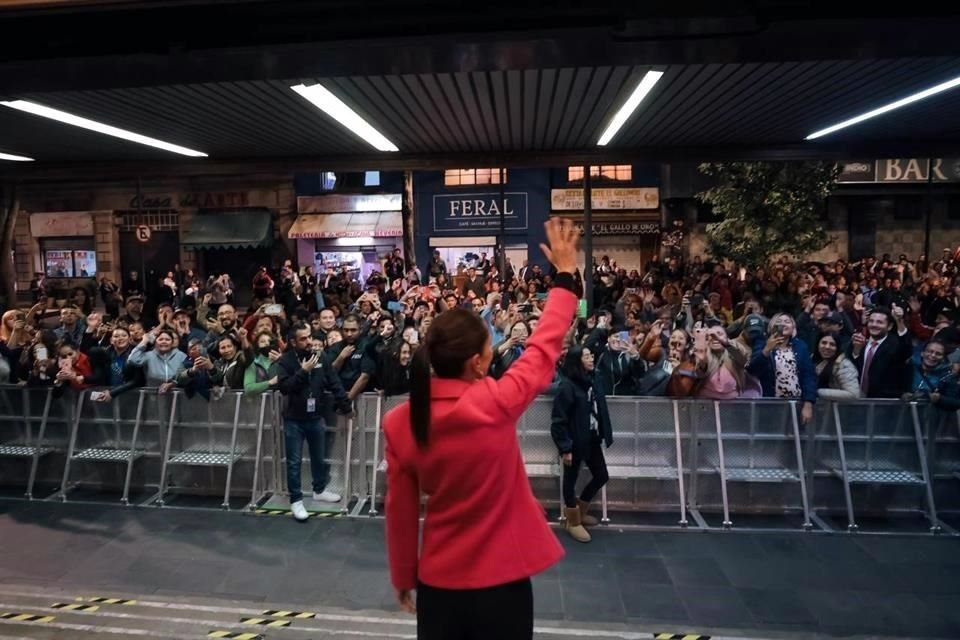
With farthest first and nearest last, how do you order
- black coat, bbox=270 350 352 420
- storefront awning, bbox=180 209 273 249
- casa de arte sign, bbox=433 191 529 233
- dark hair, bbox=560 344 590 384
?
casa de arte sign, bbox=433 191 529 233, storefront awning, bbox=180 209 273 249, black coat, bbox=270 350 352 420, dark hair, bbox=560 344 590 384

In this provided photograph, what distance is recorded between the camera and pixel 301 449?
7.04 metres

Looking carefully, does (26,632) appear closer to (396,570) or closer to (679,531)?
(396,570)

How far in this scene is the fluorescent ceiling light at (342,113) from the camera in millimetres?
6855

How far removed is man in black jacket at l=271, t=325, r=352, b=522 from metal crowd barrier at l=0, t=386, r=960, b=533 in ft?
0.85

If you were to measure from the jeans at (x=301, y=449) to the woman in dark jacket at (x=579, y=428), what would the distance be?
2.35m

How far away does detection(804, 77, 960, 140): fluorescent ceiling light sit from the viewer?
A: 6.98m

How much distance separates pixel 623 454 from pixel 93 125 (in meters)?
6.91

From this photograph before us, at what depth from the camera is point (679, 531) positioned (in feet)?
21.3

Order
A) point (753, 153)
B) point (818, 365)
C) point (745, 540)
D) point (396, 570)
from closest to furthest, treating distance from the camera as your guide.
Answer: point (396, 570) → point (745, 540) → point (818, 365) → point (753, 153)

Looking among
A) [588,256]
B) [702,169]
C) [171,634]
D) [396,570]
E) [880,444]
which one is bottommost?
[171,634]

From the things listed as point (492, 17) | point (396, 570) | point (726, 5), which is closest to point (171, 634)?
point (396, 570)

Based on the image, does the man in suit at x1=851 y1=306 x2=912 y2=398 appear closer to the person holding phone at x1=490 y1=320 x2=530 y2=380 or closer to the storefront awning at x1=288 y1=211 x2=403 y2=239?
the person holding phone at x1=490 y1=320 x2=530 y2=380

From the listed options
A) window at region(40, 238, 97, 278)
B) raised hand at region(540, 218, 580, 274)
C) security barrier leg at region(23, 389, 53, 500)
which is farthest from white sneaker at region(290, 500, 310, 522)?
window at region(40, 238, 97, 278)

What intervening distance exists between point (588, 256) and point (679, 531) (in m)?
6.42
